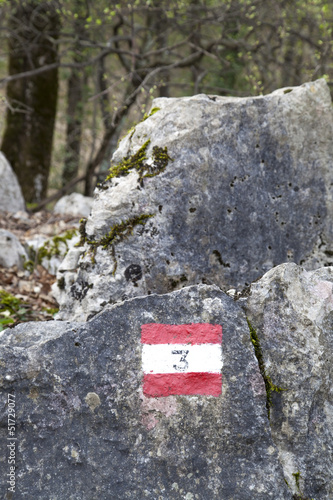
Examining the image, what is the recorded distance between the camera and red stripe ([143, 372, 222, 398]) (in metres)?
2.46

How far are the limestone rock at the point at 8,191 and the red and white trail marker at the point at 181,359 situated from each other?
578 cm

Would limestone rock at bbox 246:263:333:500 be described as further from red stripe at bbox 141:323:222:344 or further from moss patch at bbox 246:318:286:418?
red stripe at bbox 141:323:222:344

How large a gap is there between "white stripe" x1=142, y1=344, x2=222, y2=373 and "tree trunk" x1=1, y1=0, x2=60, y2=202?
7.59m

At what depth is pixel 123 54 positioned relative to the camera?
884 centimetres

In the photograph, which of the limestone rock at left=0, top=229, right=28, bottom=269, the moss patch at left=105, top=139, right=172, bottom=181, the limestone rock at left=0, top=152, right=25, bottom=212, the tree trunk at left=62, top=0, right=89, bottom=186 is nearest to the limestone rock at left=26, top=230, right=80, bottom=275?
the limestone rock at left=0, top=229, right=28, bottom=269

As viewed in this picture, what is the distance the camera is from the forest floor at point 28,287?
4277mm

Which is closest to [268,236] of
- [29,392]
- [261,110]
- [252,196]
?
[252,196]

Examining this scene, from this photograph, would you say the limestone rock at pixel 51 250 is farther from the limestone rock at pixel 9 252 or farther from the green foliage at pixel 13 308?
the green foliage at pixel 13 308

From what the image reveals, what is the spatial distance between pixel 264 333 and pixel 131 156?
5.80 ft

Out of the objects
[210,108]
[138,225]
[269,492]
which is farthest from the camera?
[210,108]

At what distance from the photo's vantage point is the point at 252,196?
3.54 m

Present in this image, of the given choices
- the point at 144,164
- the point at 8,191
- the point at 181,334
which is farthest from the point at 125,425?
the point at 8,191

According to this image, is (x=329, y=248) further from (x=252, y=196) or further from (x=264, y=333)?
(x=264, y=333)

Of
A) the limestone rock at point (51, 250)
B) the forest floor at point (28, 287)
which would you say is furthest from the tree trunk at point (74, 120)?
the limestone rock at point (51, 250)
